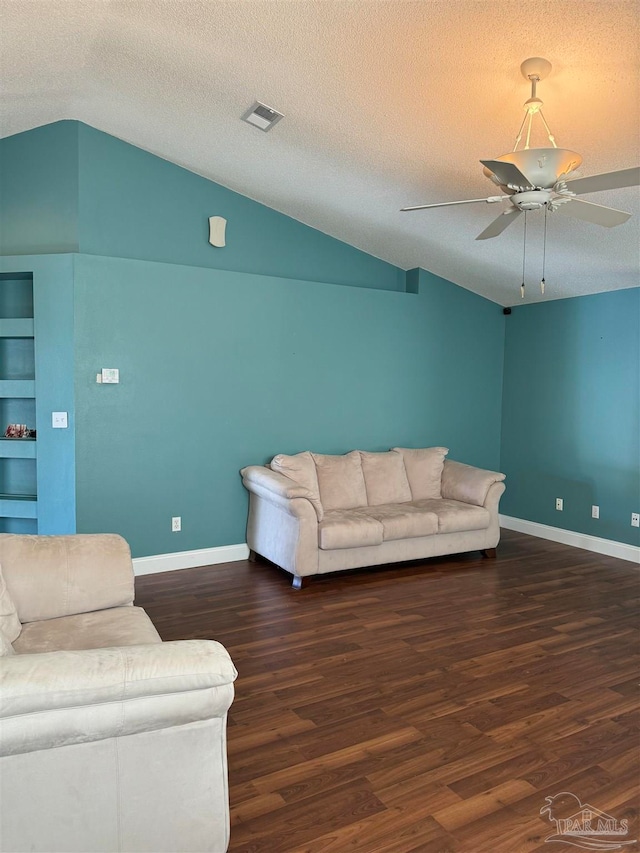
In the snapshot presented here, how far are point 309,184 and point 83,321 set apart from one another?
1.97 metres

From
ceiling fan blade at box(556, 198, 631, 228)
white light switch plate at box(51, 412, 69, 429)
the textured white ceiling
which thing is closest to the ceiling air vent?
the textured white ceiling

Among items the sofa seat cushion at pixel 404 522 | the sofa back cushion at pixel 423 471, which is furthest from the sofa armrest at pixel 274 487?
the sofa back cushion at pixel 423 471

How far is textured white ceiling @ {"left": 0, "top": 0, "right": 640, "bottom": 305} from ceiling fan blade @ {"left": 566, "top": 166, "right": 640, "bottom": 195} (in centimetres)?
57

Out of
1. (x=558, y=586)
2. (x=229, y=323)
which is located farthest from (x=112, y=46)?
(x=558, y=586)

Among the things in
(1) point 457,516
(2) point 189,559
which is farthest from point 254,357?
(1) point 457,516

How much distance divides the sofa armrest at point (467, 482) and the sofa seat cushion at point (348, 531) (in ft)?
3.64

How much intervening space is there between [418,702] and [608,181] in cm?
243

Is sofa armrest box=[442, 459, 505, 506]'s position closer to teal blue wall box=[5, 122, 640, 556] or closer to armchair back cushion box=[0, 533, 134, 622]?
teal blue wall box=[5, 122, 640, 556]

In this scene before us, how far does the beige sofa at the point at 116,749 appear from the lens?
4.83 feet

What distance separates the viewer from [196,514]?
4832 millimetres

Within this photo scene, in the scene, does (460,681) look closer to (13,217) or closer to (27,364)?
(27,364)

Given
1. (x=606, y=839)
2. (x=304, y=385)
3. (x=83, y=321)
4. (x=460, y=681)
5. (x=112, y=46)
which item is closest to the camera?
(x=606, y=839)

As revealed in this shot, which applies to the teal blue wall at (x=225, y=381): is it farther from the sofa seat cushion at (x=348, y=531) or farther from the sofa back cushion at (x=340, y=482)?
the sofa seat cushion at (x=348, y=531)

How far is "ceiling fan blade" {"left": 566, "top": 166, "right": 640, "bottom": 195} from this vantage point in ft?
7.90
